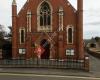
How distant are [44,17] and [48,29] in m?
2.35

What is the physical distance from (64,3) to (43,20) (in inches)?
185

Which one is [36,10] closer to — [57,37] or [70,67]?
[57,37]

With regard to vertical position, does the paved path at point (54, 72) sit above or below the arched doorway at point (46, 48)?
below

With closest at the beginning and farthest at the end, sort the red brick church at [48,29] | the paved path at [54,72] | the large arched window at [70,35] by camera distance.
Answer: the paved path at [54,72], the red brick church at [48,29], the large arched window at [70,35]

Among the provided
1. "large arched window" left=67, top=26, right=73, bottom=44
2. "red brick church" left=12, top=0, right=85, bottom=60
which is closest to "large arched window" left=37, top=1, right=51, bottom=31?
"red brick church" left=12, top=0, right=85, bottom=60

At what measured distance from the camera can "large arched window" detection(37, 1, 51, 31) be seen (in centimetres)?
5616

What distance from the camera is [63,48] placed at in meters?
54.4

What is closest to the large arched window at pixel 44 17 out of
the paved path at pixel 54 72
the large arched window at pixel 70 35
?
the large arched window at pixel 70 35

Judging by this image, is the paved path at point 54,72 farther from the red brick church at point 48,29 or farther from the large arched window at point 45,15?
the large arched window at point 45,15

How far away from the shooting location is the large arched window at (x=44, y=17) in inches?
2211

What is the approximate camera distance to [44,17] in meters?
56.4

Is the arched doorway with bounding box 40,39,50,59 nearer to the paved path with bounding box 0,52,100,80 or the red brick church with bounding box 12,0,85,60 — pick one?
the red brick church with bounding box 12,0,85,60

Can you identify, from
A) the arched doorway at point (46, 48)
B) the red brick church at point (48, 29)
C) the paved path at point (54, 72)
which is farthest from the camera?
the arched doorway at point (46, 48)

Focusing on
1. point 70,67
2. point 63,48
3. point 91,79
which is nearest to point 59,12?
point 63,48
